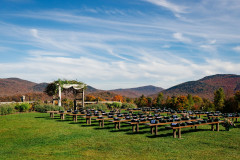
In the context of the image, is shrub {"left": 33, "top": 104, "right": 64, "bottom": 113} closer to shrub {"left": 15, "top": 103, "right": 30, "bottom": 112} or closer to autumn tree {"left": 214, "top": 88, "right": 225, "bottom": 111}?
shrub {"left": 15, "top": 103, "right": 30, "bottom": 112}

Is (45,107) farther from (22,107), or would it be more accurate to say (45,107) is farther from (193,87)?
(193,87)

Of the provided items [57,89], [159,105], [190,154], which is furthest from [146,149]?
[159,105]

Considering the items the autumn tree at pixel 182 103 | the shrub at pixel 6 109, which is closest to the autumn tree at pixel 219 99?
the autumn tree at pixel 182 103

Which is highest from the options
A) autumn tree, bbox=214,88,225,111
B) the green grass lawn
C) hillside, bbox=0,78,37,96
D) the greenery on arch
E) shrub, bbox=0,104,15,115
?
hillside, bbox=0,78,37,96

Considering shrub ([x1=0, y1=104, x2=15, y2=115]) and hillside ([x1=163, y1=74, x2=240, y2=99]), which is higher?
hillside ([x1=163, y1=74, x2=240, y2=99])

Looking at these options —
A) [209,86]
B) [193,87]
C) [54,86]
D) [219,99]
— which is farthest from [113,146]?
[209,86]

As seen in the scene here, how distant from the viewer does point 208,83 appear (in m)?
46.9

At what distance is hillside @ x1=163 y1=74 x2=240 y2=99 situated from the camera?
139 feet

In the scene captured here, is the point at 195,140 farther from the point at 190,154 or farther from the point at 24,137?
the point at 24,137

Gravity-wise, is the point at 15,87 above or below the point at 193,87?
above

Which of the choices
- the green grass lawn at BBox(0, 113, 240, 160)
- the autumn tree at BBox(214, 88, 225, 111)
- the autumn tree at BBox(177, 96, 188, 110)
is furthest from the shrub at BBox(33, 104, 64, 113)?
the autumn tree at BBox(214, 88, 225, 111)

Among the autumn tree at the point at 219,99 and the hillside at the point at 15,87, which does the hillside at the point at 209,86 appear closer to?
the autumn tree at the point at 219,99

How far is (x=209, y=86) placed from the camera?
44.8m

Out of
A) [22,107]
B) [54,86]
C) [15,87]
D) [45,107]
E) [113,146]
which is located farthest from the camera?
[15,87]
